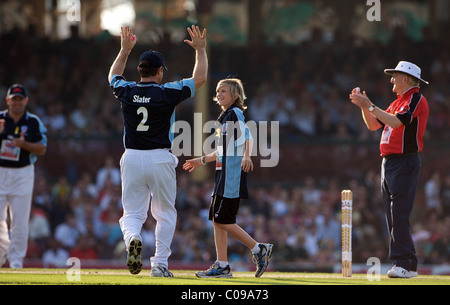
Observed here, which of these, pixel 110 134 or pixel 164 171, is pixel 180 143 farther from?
pixel 164 171

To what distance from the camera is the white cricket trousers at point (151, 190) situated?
27.7ft

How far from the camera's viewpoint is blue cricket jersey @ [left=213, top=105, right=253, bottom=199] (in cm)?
883

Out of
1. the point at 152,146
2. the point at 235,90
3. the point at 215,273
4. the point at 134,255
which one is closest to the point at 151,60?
the point at 152,146

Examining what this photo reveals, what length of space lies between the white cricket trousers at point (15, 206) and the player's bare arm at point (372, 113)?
16.0ft

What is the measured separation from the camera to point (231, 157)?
29.1ft

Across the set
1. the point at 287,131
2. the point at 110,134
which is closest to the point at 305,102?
the point at 287,131

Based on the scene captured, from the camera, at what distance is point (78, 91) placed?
22.3 metres

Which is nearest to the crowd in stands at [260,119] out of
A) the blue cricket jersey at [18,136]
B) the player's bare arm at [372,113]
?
the blue cricket jersey at [18,136]

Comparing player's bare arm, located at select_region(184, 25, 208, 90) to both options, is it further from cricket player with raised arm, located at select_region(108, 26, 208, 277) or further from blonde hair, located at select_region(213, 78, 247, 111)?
blonde hair, located at select_region(213, 78, 247, 111)

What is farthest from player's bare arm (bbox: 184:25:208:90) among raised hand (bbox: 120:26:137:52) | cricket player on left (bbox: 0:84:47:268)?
cricket player on left (bbox: 0:84:47:268)

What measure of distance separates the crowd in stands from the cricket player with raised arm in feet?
27.2

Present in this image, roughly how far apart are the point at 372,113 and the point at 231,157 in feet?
5.28

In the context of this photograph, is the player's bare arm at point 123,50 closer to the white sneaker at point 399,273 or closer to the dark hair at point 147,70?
the dark hair at point 147,70

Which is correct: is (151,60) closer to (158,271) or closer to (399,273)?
(158,271)
